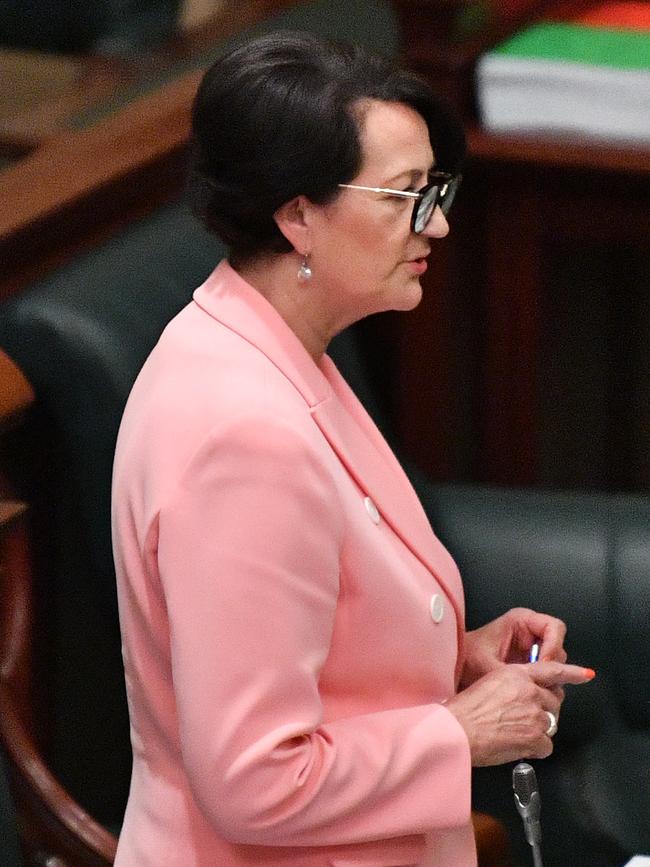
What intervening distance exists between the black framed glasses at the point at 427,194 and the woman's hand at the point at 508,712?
16.5 inches

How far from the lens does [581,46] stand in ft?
8.91

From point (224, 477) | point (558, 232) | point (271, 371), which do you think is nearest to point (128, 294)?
point (271, 371)

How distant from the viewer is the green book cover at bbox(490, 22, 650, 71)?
2.63 metres

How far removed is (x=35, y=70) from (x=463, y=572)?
1.37m

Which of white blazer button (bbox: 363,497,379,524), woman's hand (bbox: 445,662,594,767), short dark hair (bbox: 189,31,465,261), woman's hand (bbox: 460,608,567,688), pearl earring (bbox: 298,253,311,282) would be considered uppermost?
short dark hair (bbox: 189,31,465,261)

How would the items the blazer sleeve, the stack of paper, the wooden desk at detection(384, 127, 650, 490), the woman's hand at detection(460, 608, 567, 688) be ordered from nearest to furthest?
the blazer sleeve, the woman's hand at detection(460, 608, 567, 688), the stack of paper, the wooden desk at detection(384, 127, 650, 490)

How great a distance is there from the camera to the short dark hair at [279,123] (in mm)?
1351

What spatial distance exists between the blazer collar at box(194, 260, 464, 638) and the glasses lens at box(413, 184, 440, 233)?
0.49 feet

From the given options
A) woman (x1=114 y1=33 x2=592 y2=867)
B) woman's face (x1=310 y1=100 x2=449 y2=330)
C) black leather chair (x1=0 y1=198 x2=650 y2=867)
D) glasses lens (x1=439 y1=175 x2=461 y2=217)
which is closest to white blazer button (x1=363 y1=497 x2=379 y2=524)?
woman (x1=114 y1=33 x2=592 y2=867)

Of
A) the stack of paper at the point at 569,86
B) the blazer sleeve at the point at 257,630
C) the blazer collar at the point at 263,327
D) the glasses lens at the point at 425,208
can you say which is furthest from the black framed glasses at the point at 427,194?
the stack of paper at the point at 569,86

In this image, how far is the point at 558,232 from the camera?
280 centimetres

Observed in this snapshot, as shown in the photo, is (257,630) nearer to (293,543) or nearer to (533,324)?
(293,543)

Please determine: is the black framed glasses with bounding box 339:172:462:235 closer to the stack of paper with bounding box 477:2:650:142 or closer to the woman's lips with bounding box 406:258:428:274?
the woman's lips with bounding box 406:258:428:274

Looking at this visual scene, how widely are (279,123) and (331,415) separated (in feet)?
0.89
